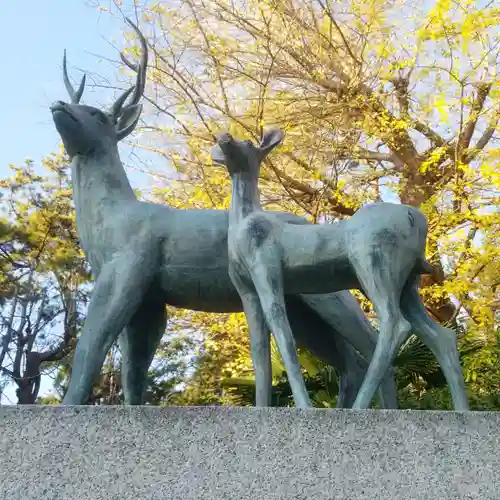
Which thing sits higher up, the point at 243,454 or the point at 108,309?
the point at 108,309

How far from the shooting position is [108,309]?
13.4 feet

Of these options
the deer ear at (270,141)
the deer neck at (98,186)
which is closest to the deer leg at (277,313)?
the deer ear at (270,141)

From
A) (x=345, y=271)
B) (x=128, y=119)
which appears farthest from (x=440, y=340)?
(x=128, y=119)

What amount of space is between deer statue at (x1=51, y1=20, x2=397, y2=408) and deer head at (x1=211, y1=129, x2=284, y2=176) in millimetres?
378

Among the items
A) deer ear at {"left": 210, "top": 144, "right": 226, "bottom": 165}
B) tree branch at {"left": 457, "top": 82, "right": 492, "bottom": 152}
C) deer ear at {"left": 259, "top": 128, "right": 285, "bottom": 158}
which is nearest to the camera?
deer ear at {"left": 210, "top": 144, "right": 226, "bottom": 165}

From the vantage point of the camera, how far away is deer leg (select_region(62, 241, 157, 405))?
155 inches

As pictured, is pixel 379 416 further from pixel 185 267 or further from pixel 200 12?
pixel 200 12

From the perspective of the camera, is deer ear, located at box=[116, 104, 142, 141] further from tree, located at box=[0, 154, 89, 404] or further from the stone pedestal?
tree, located at box=[0, 154, 89, 404]

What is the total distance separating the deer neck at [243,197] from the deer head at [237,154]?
0.05 m

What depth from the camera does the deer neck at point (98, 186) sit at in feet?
14.6

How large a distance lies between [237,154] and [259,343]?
122 cm

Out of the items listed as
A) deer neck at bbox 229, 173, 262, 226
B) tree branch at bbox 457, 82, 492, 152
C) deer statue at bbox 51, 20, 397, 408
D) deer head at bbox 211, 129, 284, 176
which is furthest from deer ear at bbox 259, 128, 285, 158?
tree branch at bbox 457, 82, 492, 152

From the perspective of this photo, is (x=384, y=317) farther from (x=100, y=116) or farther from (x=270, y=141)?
(x=100, y=116)

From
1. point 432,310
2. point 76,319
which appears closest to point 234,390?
point 432,310
